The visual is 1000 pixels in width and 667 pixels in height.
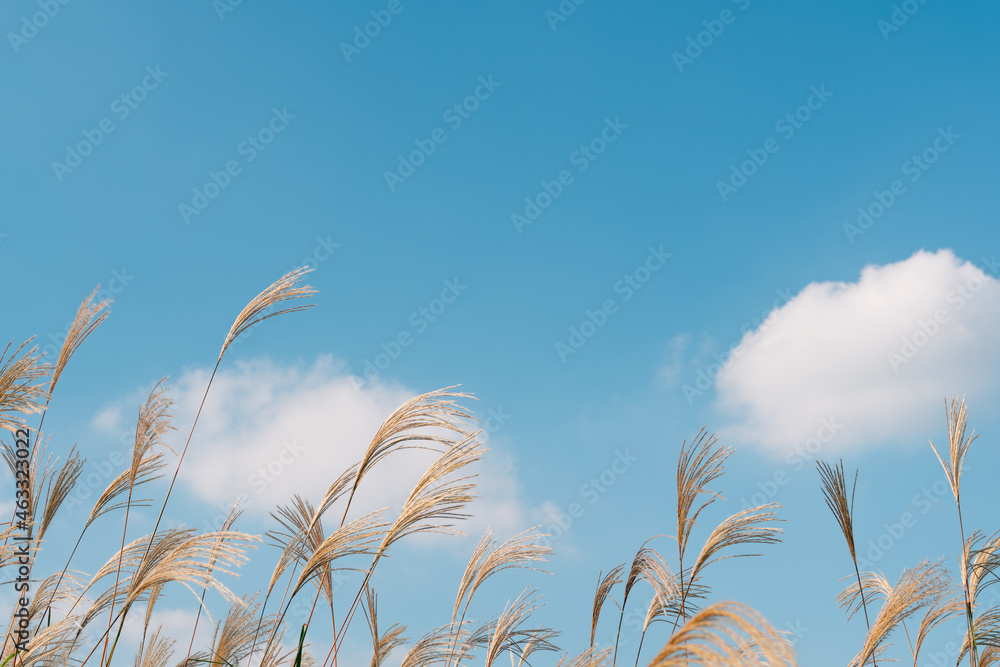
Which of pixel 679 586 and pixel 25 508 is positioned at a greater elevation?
pixel 25 508

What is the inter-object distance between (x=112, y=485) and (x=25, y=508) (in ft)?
1.71

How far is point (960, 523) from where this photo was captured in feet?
14.0

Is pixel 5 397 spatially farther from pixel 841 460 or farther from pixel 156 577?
pixel 841 460

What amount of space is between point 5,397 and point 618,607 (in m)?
3.33

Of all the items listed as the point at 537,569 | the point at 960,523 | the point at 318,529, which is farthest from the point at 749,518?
the point at 318,529

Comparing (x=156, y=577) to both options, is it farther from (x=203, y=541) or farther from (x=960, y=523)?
(x=960, y=523)

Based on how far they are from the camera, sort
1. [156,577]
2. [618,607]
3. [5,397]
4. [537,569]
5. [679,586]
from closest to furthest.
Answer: [156,577] < [5,397] < [537,569] < [679,586] < [618,607]

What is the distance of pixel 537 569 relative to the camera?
3.45 meters

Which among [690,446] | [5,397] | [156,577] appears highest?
[5,397]

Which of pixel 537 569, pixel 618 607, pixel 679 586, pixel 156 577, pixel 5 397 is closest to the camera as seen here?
pixel 156 577

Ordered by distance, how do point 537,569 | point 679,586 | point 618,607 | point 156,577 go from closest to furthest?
point 156,577, point 537,569, point 679,586, point 618,607

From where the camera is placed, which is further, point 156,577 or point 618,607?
point 618,607

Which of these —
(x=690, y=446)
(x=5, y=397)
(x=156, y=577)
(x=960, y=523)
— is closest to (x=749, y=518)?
(x=690, y=446)

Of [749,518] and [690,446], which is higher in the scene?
[690,446]
